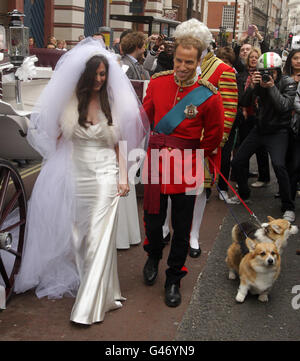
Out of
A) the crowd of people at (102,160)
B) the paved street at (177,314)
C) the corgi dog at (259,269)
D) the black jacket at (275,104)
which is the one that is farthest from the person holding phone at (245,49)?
the corgi dog at (259,269)

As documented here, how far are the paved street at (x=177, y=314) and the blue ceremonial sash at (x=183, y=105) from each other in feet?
4.51

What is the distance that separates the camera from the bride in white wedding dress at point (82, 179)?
3.72m

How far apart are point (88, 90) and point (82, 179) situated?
2.17ft

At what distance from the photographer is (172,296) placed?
4043mm

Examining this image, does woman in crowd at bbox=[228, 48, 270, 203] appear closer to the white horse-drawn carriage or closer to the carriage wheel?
the white horse-drawn carriage

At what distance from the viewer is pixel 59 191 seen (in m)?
3.92

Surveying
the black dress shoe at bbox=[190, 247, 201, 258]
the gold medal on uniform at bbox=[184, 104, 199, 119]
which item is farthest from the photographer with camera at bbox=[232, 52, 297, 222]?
the gold medal on uniform at bbox=[184, 104, 199, 119]

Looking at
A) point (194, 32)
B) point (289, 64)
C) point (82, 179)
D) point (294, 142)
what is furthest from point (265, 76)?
point (82, 179)

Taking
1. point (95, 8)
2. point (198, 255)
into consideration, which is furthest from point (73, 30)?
point (198, 255)

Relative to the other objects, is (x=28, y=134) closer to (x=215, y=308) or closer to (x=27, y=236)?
(x=27, y=236)

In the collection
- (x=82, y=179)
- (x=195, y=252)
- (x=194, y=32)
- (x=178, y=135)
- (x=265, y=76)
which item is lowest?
(x=195, y=252)

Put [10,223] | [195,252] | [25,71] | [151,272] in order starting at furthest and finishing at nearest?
[25,71] < [195,252] < [151,272] < [10,223]

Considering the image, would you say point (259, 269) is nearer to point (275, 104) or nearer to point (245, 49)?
point (275, 104)

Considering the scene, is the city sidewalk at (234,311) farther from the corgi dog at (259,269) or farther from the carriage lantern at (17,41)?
the carriage lantern at (17,41)
